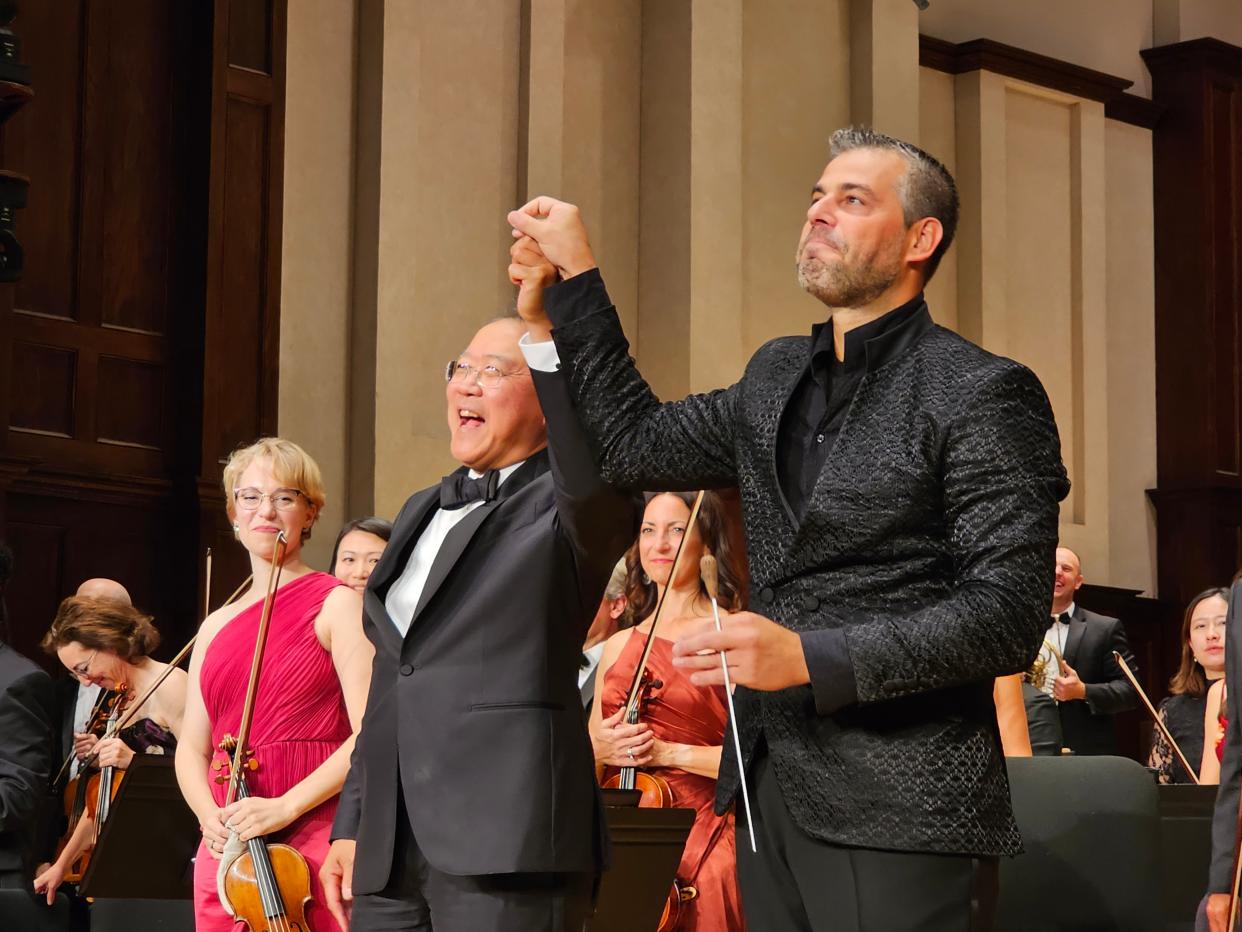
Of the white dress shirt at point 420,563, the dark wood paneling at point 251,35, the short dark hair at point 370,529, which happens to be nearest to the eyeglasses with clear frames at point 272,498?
the white dress shirt at point 420,563

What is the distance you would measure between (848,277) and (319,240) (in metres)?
6.28

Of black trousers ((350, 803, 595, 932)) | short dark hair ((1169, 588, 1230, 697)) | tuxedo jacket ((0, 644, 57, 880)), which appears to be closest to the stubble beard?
black trousers ((350, 803, 595, 932))

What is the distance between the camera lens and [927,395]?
182 centimetres

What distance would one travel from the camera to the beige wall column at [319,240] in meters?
7.81

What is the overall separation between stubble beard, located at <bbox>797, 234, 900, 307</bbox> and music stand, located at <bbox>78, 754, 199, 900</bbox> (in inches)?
89.5

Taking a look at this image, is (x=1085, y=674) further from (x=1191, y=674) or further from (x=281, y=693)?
(x=281, y=693)

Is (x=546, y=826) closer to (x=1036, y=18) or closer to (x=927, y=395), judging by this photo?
(x=927, y=395)

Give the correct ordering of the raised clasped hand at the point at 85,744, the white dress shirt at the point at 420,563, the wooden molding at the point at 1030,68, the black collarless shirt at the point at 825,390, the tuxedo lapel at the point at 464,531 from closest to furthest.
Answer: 1. the black collarless shirt at the point at 825,390
2. the tuxedo lapel at the point at 464,531
3. the white dress shirt at the point at 420,563
4. the raised clasped hand at the point at 85,744
5. the wooden molding at the point at 1030,68

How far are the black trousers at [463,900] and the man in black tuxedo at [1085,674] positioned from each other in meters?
4.25

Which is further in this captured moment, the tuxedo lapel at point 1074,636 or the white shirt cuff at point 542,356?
the tuxedo lapel at point 1074,636

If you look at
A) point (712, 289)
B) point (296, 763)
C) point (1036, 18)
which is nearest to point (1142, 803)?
point (296, 763)

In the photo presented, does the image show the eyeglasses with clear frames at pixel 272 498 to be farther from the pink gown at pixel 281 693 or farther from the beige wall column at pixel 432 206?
the beige wall column at pixel 432 206

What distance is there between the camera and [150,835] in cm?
368

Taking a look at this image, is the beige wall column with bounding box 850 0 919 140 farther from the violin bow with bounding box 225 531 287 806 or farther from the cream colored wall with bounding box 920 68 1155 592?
the violin bow with bounding box 225 531 287 806
